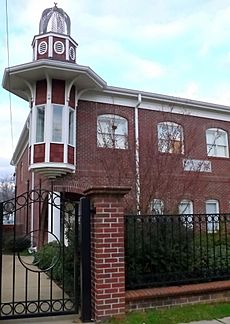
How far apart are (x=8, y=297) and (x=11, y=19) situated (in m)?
7.71

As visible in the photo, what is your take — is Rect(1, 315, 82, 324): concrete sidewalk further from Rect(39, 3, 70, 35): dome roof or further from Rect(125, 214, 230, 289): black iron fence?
Rect(39, 3, 70, 35): dome roof

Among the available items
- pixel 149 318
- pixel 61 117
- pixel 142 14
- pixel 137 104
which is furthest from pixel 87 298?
pixel 137 104

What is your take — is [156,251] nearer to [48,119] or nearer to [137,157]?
[137,157]

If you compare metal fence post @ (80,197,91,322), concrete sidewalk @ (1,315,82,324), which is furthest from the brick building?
concrete sidewalk @ (1,315,82,324)

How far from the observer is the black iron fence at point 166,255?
596 cm

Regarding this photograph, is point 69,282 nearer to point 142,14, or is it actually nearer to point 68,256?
point 68,256

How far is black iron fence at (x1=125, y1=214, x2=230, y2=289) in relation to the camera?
5.96 metres

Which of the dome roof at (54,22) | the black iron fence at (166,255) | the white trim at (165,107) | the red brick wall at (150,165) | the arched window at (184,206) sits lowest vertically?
the black iron fence at (166,255)

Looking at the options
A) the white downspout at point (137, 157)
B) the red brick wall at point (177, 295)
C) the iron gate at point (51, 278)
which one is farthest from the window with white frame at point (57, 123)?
the red brick wall at point (177, 295)

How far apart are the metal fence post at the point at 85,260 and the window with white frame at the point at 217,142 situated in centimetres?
1273

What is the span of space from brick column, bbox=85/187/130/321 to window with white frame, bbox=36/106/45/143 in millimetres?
8749

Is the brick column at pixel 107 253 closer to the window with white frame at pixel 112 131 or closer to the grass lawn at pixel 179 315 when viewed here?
the grass lawn at pixel 179 315

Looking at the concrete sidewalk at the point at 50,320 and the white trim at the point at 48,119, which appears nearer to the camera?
the concrete sidewalk at the point at 50,320

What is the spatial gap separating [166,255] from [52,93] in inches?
359
